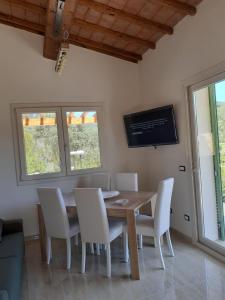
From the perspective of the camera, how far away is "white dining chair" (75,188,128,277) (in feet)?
9.92

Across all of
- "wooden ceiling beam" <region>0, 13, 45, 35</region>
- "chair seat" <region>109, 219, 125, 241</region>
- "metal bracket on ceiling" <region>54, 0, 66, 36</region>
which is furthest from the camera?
"wooden ceiling beam" <region>0, 13, 45, 35</region>

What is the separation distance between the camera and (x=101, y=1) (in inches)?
A: 133

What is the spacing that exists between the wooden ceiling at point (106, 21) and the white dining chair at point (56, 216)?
1899 mm

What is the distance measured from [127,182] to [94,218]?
1265 millimetres

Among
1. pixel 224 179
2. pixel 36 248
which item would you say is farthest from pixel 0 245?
pixel 224 179

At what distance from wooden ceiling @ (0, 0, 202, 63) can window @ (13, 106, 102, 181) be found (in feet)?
3.18

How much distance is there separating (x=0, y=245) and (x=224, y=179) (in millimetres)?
2675

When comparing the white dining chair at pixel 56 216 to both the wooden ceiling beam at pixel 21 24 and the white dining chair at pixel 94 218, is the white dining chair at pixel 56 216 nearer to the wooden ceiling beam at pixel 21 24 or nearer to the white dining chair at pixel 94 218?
the white dining chair at pixel 94 218

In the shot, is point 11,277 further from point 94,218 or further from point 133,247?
point 133,247

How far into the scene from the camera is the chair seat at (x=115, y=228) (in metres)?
3.13

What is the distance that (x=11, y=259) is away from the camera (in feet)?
8.68

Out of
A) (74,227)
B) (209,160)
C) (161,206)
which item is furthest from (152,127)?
(74,227)

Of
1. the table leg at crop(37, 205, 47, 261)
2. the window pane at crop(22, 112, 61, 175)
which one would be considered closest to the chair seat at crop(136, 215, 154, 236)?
the table leg at crop(37, 205, 47, 261)

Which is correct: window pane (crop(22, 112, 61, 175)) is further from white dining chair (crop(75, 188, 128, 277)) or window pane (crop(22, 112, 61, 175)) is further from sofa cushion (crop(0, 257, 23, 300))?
sofa cushion (crop(0, 257, 23, 300))
